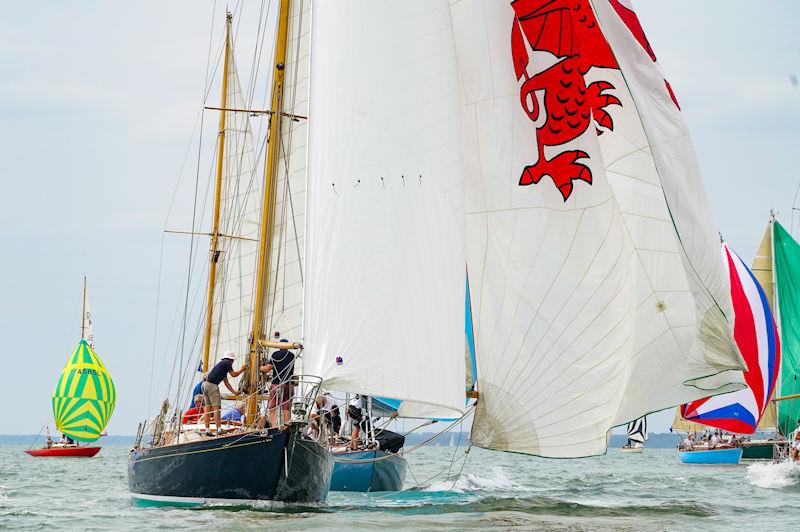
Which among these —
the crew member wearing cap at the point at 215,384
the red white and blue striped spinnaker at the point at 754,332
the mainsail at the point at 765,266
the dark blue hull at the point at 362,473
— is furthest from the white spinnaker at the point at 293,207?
the mainsail at the point at 765,266

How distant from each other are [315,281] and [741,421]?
98.0 ft

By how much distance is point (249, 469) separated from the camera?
16422 millimetres

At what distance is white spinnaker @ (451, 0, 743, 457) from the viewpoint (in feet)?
56.2

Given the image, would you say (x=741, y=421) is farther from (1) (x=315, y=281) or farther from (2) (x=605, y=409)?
(1) (x=315, y=281)

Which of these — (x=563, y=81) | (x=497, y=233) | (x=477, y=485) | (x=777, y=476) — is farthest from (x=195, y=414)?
(x=777, y=476)

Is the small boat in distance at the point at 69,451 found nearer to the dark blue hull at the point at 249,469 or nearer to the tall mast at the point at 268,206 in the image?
the dark blue hull at the point at 249,469

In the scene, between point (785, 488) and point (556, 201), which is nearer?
point (556, 201)

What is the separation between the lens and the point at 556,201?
17453 mm

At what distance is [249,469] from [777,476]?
65.9 ft

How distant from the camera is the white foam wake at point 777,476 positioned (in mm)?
30188

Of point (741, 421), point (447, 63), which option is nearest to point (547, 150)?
point (447, 63)

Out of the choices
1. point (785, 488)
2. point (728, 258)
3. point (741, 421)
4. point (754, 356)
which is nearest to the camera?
point (785, 488)

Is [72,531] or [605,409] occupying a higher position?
[605,409]

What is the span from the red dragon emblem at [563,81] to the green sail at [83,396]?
40.6m
